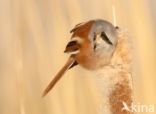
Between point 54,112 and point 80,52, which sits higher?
point 80,52

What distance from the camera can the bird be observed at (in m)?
1.29

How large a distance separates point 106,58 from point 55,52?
0.15 m

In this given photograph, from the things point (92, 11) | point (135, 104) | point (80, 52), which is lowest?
point (135, 104)

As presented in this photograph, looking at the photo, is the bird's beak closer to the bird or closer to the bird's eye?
the bird

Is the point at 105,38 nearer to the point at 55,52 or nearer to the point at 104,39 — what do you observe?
the point at 104,39

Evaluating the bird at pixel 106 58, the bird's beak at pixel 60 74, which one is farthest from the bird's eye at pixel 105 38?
the bird's beak at pixel 60 74

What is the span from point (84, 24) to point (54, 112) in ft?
0.87

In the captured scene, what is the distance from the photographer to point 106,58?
51.1 inches

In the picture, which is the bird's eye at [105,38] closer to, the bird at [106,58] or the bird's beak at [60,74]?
the bird at [106,58]

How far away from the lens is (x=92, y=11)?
1.32 m

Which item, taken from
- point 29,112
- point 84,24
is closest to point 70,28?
point 84,24

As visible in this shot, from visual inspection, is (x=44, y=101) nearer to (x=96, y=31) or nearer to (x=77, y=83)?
(x=77, y=83)

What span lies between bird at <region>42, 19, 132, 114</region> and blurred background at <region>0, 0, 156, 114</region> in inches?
0.9

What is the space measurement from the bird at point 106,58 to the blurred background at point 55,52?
0.02 meters
